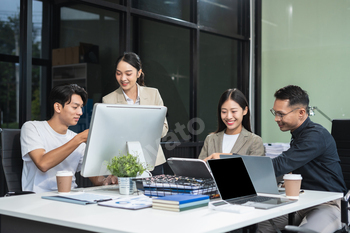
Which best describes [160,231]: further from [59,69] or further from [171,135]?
[59,69]

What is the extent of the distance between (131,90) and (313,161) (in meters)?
1.43

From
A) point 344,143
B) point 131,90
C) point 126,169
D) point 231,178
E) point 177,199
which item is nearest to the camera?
point 177,199

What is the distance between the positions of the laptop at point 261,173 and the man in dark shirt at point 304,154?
0.23 meters

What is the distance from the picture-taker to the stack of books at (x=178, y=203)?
1.43 meters

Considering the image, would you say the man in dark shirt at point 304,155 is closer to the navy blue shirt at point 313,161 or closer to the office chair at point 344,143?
the navy blue shirt at point 313,161

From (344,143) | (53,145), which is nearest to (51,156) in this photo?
(53,145)

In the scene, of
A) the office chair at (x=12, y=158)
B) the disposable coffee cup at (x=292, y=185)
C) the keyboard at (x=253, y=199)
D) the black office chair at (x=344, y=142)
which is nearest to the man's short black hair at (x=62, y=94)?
the office chair at (x=12, y=158)

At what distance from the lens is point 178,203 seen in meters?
1.43

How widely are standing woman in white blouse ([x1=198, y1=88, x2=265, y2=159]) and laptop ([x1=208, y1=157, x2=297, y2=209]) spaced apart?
820 mm

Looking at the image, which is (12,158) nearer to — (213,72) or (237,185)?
(237,185)

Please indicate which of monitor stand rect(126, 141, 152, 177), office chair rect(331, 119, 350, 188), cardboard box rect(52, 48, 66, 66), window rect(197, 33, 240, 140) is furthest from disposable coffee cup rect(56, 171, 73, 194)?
cardboard box rect(52, 48, 66, 66)

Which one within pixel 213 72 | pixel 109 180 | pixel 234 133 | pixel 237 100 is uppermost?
pixel 213 72

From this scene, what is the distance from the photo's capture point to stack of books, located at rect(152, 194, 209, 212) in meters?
1.43

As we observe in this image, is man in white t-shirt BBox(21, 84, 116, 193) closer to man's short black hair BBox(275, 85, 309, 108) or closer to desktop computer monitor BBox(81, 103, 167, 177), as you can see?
desktop computer monitor BBox(81, 103, 167, 177)
